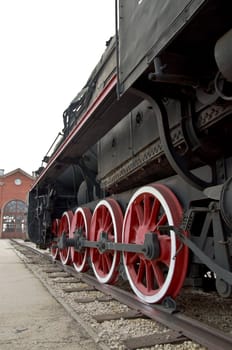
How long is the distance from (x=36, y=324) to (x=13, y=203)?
31.9 m

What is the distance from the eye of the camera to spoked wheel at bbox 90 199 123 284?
3762 mm

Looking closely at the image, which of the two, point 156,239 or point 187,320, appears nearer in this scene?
point 187,320

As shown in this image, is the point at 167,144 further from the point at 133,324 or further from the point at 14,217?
the point at 14,217

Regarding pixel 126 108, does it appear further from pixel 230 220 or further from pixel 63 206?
pixel 63 206

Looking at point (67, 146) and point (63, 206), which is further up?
point (67, 146)

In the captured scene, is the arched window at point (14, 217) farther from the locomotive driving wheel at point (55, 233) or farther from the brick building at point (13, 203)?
the locomotive driving wheel at point (55, 233)

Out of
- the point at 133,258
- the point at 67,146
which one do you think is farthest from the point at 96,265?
the point at 67,146

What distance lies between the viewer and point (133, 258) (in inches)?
133

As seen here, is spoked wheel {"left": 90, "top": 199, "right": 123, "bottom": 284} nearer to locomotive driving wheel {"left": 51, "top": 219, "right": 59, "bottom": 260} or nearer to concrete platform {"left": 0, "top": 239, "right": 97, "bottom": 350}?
concrete platform {"left": 0, "top": 239, "right": 97, "bottom": 350}

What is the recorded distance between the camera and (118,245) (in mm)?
3395

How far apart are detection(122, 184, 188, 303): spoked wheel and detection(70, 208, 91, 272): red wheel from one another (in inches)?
51.0

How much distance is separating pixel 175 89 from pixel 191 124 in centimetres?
30

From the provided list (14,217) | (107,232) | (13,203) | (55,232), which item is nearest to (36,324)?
(107,232)

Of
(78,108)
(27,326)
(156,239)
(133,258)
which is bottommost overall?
(27,326)
